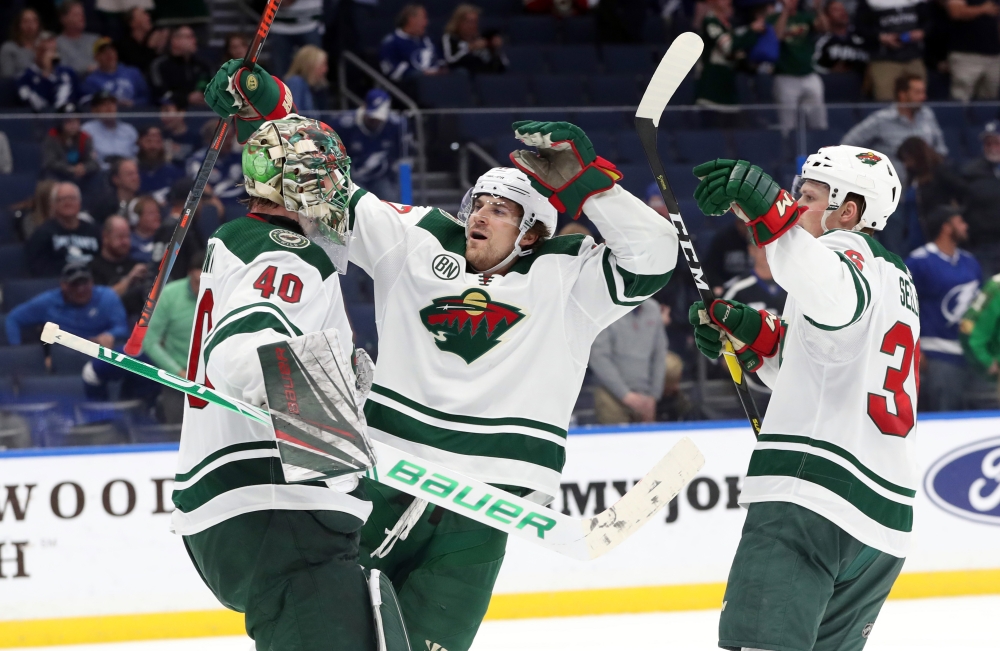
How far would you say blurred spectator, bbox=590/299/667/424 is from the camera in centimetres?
508

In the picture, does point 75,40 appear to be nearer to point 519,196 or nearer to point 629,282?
point 519,196

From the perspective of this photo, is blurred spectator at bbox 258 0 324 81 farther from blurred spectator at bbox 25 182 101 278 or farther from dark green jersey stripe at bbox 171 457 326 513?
dark green jersey stripe at bbox 171 457 326 513

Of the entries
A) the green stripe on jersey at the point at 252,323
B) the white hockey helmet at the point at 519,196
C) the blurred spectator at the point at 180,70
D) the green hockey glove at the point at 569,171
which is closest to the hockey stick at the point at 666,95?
the green hockey glove at the point at 569,171

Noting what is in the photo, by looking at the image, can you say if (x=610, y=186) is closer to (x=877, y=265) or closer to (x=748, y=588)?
(x=877, y=265)

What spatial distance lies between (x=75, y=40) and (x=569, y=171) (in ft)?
15.2

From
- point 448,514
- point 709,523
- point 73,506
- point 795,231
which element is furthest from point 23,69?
point 795,231

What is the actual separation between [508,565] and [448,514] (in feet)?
6.96

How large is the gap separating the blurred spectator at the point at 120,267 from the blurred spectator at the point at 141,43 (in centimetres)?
193

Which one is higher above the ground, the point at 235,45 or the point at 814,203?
the point at 814,203

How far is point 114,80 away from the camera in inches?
252

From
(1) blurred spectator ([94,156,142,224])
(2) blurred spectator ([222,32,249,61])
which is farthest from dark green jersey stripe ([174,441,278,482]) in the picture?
(2) blurred spectator ([222,32,249,61])

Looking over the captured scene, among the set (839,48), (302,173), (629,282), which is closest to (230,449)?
(302,173)

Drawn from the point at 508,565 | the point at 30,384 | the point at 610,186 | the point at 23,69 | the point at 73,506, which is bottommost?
the point at 508,565

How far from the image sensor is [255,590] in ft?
7.50
